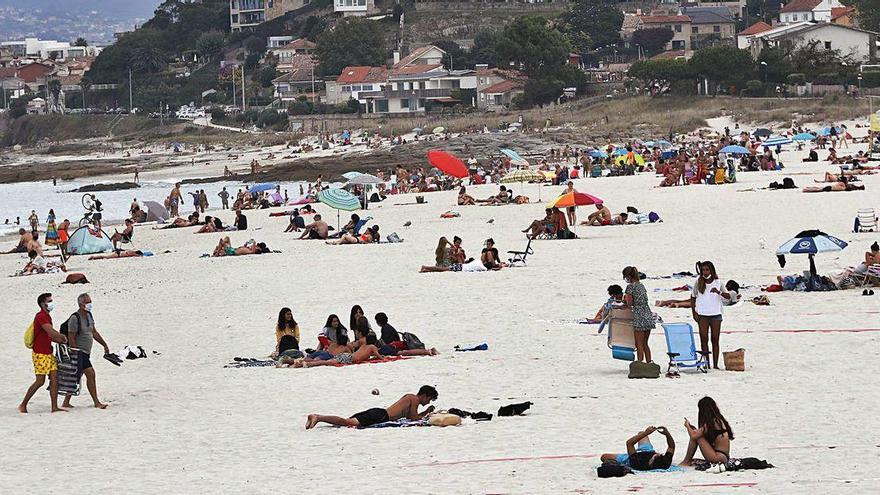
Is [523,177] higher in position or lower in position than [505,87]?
lower

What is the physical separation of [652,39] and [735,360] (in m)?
78.1

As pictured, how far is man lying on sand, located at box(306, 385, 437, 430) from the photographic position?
9.93 m

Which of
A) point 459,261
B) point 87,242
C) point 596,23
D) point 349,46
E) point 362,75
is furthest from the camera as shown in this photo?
point 349,46

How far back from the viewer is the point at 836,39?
2596 inches

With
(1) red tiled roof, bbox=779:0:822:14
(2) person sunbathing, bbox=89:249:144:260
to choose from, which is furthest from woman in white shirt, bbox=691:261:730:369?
(1) red tiled roof, bbox=779:0:822:14

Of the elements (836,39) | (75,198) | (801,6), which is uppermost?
(801,6)

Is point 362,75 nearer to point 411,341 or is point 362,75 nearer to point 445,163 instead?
point 445,163

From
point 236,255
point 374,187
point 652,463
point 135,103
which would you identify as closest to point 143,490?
point 652,463

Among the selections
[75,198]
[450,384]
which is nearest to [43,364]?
[450,384]

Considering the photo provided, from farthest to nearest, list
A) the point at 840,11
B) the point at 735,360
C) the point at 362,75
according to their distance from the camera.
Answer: the point at 362,75, the point at 840,11, the point at 735,360

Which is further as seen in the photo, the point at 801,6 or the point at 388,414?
the point at 801,6

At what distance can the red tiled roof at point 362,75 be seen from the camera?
85.3 metres

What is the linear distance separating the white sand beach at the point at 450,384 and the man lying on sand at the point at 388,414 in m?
0.17

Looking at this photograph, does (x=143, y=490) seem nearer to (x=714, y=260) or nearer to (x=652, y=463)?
(x=652, y=463)
